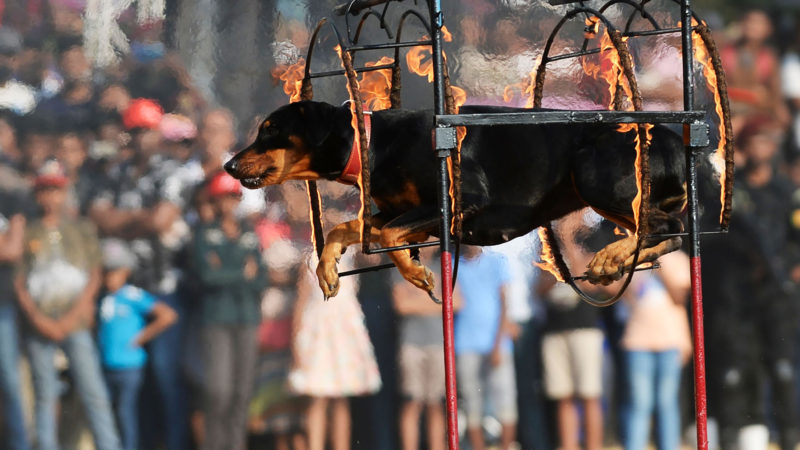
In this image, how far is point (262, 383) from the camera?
6430mm

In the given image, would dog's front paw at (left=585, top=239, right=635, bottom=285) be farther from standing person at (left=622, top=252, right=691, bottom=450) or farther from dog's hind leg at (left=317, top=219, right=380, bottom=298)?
standing person at (left=622, top=252, right=691, bottom=450)

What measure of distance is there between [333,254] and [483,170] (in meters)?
0.65

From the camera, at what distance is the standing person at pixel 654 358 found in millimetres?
6738

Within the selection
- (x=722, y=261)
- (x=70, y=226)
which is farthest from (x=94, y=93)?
(x=722, y=261)

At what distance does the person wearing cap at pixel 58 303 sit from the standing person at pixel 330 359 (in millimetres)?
1189

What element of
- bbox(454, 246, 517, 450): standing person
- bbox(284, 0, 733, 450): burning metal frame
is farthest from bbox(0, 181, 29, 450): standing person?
bbox(284, 0, 733, 450): burning metal frame

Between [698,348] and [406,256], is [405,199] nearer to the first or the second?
[406,256]

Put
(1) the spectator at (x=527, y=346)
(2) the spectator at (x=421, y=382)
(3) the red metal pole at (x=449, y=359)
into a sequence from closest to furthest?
1. (3) the red metal pole at (x=449, y=359)
2. (2) the spectator at (x=421, y=382)
3. (1) the spectator at (x=527, y=346)

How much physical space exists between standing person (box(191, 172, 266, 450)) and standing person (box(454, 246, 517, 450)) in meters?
1.32

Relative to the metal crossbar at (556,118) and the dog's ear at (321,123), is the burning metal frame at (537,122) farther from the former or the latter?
the dog's ear at (321,123)

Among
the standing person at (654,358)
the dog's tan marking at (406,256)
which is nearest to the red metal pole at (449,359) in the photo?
the dog's tan marking at (406,256)

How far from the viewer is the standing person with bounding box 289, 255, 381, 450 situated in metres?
6.44

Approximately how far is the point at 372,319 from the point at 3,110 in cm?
260

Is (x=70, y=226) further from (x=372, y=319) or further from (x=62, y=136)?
(x=372, y=319)
